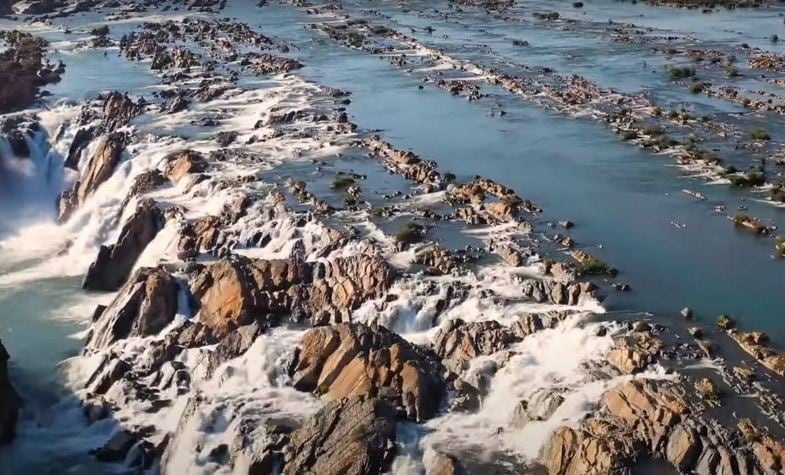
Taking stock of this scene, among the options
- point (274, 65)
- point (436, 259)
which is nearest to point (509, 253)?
point (436, 259)

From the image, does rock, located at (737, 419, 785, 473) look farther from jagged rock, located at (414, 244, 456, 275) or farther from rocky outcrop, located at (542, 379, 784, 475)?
jagged rock, located at (414, 244, 456, 275)

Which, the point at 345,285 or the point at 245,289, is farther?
the point at 345,285

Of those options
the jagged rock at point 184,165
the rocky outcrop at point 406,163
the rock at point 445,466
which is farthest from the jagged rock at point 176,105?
the rock at point 445,466

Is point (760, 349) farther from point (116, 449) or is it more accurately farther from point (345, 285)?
point (116, 449)

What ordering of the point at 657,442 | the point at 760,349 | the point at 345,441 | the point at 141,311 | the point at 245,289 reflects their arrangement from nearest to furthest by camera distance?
the point at 657,442 < the point at 345,441 < the point at 760,349 < the point at 245,289 < the point at 141,311

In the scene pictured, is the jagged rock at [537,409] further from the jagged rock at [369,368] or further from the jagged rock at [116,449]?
the jagged rock at [116,449]

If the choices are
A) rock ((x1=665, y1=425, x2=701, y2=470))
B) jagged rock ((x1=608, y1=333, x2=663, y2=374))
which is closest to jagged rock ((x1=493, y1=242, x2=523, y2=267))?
jagged rock ((x1=608, y1=333, x2=663, y2=374))

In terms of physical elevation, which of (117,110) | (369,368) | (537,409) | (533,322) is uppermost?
(117,110)
